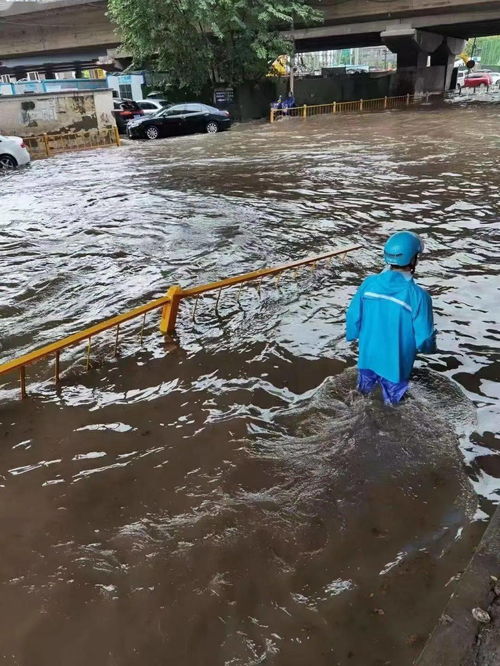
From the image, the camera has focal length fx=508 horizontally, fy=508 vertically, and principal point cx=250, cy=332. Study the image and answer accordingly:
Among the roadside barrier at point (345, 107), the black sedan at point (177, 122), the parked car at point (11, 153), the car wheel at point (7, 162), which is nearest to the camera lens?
the parked car at point (11, 153)

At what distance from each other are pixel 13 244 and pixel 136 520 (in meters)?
6.76

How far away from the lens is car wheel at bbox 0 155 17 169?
15.9 metres

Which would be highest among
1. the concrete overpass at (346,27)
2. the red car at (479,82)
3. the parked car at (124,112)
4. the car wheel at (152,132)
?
the concrete overpass at (346,27)

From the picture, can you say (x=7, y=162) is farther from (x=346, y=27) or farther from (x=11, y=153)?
(x=346, y=27)

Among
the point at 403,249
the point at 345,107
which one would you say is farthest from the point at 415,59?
the point at 403,249

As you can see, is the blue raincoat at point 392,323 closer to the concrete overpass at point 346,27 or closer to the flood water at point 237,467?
the flood water at point 237,467

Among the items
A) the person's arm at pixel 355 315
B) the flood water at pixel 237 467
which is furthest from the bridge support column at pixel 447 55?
the person's arm at pixel 355 315

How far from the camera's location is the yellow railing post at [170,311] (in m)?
4.80

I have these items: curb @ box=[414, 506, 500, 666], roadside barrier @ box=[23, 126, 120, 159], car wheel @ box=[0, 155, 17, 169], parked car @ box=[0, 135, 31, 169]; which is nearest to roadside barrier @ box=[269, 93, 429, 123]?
roadside barrier @ box=[23, 126, 120, 159]

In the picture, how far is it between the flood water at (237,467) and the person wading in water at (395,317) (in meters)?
0.44

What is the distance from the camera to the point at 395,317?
3.32 meters

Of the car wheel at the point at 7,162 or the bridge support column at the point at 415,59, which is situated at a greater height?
the bridge support column at the point at 415,59

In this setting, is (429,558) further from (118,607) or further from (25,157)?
(25,157)

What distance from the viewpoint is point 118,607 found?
2.39 m
